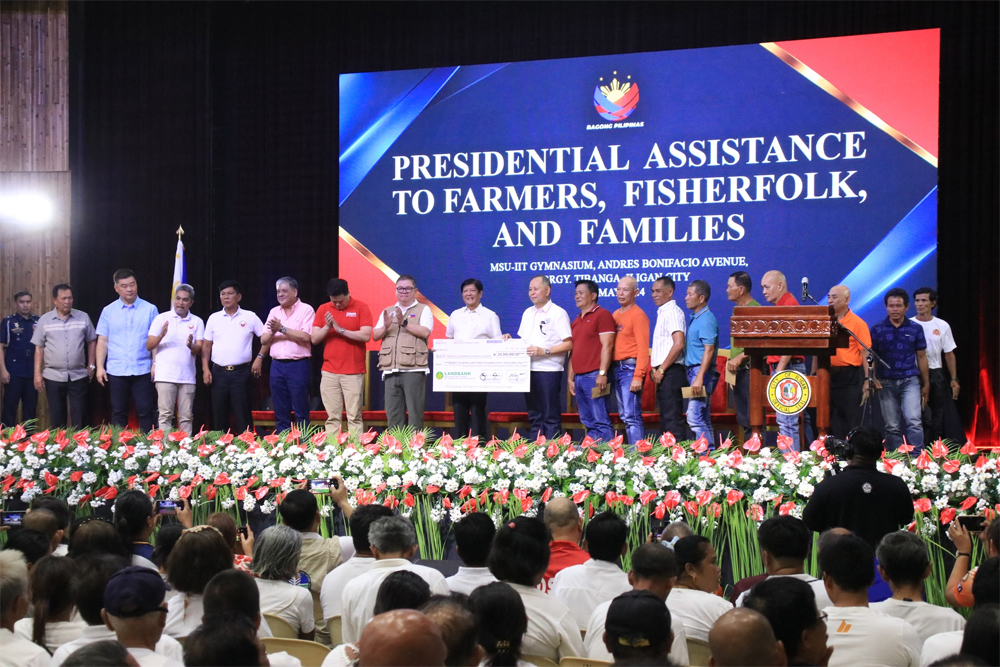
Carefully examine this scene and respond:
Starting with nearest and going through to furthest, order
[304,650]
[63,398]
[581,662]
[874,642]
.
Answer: [581,662], [874,642], [304,650], [63,398]

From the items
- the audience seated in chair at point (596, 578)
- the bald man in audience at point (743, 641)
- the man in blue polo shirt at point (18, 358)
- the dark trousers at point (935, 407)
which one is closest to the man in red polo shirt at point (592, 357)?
the dark trousers at point (935, 407)

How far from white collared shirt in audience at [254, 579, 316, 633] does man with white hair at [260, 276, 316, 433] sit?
15.8ft

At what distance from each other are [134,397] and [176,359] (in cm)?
54

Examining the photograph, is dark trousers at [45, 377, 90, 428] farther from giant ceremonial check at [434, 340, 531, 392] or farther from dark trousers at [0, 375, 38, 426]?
giant ceremonial check at [434, 340, 531, 392]

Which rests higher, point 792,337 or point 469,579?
point 792,337

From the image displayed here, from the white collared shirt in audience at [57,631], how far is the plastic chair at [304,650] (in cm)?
53

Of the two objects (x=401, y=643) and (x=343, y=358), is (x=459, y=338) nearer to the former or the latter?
(x=343, y=358)

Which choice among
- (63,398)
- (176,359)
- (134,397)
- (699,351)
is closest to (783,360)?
(699,351)

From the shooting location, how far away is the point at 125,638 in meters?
2.49

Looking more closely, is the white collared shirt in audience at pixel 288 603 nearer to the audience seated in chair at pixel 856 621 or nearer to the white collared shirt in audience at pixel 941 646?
the audience seated in chair at pixel 856 621

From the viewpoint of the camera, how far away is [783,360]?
6.27m

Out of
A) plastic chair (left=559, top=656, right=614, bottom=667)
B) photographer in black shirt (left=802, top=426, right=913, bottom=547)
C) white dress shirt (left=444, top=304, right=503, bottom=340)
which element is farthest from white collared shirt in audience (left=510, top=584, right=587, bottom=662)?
white dress shirt (left=444, top=304, right=503, bottom=340)

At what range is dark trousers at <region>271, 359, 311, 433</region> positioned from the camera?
8.22 metres

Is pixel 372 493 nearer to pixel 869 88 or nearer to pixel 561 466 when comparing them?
pixel 561 466
